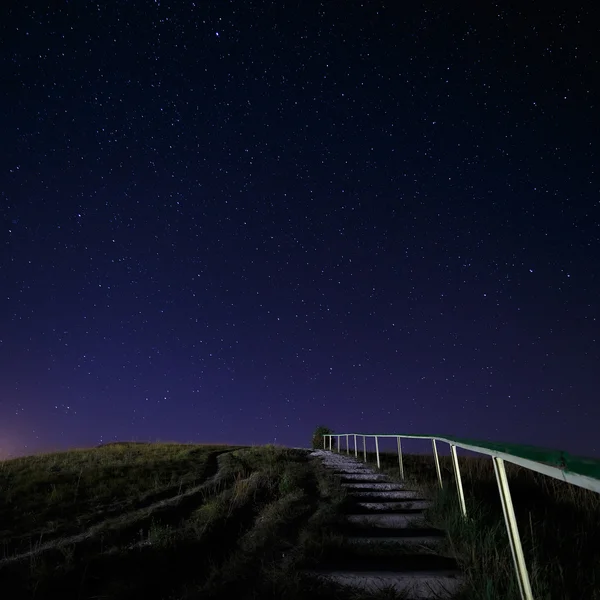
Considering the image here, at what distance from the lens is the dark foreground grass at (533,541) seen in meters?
3.61

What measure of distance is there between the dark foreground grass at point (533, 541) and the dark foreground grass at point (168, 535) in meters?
1.32

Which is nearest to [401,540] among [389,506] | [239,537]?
Answer: [389,506]

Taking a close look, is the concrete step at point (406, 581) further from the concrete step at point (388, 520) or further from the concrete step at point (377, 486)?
the concrete step at point (377, 486)

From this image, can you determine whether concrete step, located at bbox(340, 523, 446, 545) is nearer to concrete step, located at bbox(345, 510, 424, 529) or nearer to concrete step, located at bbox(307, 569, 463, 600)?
concrete step, located at bbox(345, 510, 424, 529)

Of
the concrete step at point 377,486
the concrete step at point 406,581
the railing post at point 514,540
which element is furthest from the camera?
the concrete step at point 377,486

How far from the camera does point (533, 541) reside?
4.12 metres

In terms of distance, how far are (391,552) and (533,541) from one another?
161 cm

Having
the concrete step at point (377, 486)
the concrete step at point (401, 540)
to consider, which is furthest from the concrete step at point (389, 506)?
the concrete step at point (401, 540)

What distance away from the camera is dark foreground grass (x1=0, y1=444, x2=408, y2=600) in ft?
15.4

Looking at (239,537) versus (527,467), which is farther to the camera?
(239,537)

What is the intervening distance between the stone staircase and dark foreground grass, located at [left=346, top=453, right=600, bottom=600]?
0.23 meters

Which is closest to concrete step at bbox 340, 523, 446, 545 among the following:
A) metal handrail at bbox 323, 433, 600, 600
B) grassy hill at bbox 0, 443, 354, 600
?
grassy hill at bbox 0, 443, 354, 600

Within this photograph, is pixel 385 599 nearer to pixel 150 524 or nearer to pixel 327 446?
pixel 150 524

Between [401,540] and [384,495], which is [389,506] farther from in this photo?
[401,540]
